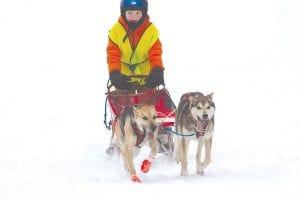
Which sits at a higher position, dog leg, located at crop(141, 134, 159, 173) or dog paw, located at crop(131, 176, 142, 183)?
dog leg, located at crop(141, 134, 159, 173)

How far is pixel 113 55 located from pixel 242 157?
2110 millimetres

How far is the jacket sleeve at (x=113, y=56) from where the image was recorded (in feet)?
24.0

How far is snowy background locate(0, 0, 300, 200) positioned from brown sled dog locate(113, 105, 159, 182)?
0.69 feet

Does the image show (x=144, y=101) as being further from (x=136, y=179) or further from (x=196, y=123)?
(x=136, y=179)

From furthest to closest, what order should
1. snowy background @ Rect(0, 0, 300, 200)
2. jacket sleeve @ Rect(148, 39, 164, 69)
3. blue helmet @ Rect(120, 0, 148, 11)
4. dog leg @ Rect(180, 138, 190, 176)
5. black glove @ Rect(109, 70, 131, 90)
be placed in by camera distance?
jacket sleeve @ Rect(148, 39, 164, 69)
blue helmet @ Rect(120, 0, 148, 11)
black glove @ Rect(109, 70, 131, 90)
dog leg @ Rect(180, 138, 190, 176)
snowy background @ Rect(0, 0, 300, 200)

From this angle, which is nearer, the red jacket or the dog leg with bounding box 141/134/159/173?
the dog leg with bounding box 141/134/159/173

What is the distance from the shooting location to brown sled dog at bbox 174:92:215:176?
6520mm

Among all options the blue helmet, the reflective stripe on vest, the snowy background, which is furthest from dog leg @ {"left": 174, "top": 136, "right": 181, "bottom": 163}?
the blue helmet

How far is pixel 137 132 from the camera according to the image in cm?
659

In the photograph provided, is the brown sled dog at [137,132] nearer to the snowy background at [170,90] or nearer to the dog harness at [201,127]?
the snowy background at [170,90]

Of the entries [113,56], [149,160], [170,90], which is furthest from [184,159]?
[170,90]

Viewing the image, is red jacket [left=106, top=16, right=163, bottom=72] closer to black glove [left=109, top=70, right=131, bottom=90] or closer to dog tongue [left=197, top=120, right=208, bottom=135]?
black glove [left=109, top=70, right=131, bottom=90]

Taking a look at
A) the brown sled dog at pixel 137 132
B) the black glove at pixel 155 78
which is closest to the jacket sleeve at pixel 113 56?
the black glove at pixel 155 78

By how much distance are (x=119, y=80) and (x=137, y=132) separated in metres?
0.75
